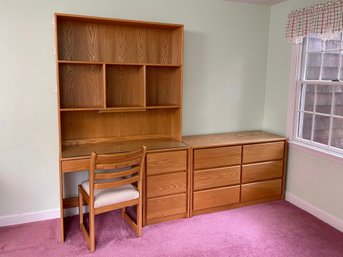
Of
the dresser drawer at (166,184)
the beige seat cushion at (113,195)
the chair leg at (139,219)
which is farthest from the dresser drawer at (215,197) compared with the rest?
the beige seat cushion at (113,195)

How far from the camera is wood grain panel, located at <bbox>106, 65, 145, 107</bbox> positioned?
302cm

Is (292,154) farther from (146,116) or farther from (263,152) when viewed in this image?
(146,116)

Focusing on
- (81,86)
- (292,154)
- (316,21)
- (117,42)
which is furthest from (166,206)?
(316,21)

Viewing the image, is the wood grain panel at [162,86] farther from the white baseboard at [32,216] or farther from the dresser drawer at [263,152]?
the white baseboard at [32,216]

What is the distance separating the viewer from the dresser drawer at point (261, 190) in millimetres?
3285

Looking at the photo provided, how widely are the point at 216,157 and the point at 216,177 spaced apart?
21 centimetres

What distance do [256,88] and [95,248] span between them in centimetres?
252

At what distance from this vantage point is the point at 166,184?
2898mm

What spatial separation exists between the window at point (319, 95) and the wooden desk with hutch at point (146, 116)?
0.30 metres

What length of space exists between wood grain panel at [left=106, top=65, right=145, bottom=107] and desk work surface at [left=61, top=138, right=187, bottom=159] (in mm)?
382

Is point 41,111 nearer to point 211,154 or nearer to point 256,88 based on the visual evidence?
point 211,154

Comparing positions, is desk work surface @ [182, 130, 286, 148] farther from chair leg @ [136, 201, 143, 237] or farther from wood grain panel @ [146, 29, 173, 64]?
wood grain panel @ [146, 29, 173, 64]

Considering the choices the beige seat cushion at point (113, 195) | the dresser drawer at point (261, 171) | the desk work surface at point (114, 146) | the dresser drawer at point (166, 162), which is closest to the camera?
the beige seat cushion at point (113, 195)

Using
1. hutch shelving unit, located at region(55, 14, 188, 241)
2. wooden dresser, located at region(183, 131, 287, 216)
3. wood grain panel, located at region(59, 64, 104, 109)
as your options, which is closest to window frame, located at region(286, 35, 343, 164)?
wooden dresser, located at region(183, 131, 287, 216)
